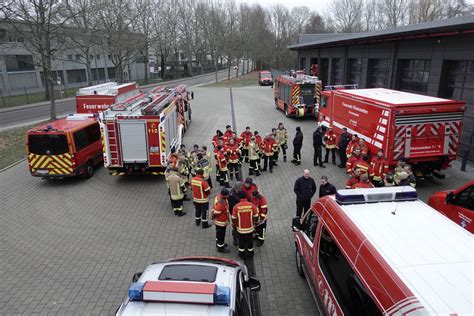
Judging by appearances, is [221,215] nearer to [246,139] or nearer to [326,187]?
[326,187]

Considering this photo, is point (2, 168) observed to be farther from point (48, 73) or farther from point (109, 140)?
point (48, 73)

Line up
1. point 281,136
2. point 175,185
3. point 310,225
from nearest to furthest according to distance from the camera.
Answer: point 310,225
point 175,185
point 281,136

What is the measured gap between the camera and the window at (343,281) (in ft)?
12.6

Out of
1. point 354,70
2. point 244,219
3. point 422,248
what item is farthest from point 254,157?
point 354,70

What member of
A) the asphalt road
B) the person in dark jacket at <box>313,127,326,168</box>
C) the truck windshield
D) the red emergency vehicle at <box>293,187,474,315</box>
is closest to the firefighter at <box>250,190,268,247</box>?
the red emergency vehicle at <box>293,187,474,315</box>

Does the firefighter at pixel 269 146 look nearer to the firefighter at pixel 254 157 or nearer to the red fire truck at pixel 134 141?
the firefighter at pixel 254 157

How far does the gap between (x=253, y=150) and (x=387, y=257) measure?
30.0ft

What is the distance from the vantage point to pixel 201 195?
8805 mm

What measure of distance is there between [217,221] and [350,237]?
3.84 meters

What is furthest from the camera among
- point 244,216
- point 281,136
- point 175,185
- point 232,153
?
point 281,136

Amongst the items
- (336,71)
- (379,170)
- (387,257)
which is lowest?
(379,170)

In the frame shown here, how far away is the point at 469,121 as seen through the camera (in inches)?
552

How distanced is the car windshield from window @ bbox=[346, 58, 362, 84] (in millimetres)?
21714

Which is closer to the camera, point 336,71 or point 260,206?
point 260,206
